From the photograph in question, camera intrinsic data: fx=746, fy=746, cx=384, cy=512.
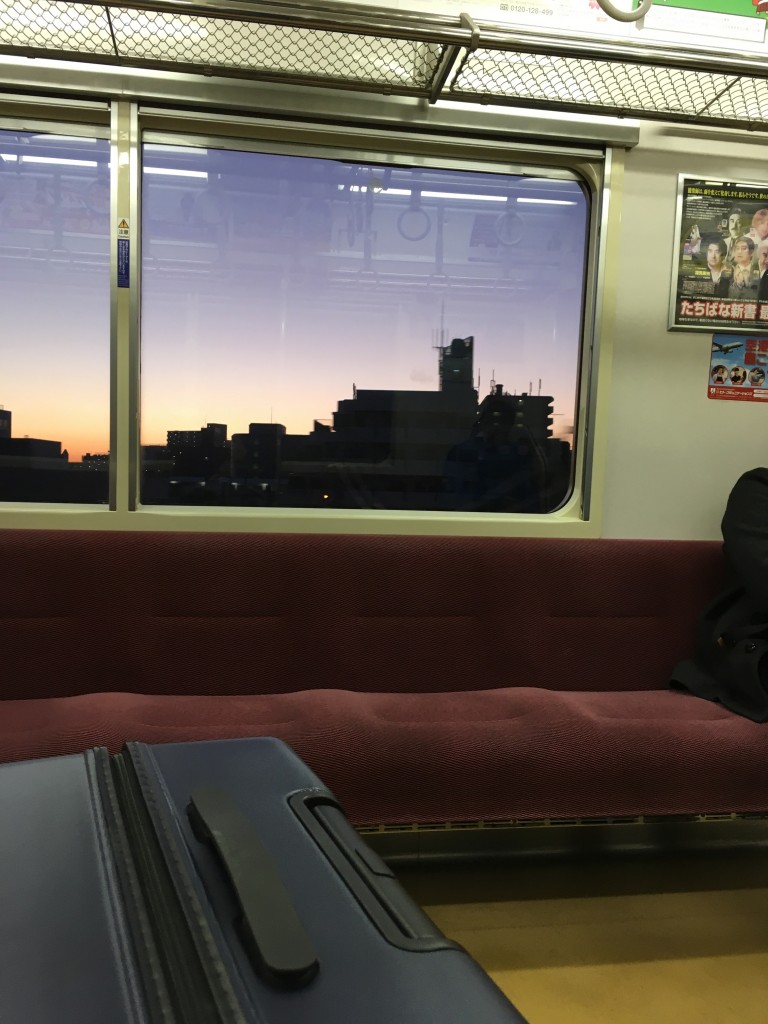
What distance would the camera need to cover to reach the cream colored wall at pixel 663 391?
301 centimetres

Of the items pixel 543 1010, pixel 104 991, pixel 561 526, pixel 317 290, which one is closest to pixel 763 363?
pixel 561 526

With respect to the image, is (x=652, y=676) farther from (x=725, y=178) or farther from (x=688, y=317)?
(x=725, y=178)

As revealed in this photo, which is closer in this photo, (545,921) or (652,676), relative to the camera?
(545,921)

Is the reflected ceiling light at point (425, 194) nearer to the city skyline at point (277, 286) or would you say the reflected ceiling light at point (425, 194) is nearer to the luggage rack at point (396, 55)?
the city skyline at point (277, 286)

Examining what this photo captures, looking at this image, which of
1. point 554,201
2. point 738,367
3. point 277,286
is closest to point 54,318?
point 277,286

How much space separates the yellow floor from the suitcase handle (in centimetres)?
122

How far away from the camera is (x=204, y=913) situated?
0.71 meters

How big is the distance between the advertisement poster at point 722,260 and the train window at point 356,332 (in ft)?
1.33

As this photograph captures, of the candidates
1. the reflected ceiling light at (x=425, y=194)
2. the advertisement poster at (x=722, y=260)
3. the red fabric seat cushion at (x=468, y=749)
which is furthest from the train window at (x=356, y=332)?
the red fabric seat cushion at (x=468, y=749)

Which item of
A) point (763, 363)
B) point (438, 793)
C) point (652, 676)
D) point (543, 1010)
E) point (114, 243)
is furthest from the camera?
point (763, 363)

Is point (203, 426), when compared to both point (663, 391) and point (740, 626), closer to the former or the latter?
point (663, 391)

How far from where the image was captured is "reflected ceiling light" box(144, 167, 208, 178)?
2.79 m

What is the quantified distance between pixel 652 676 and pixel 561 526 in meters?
0.68

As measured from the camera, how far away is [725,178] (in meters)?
3.04
